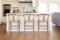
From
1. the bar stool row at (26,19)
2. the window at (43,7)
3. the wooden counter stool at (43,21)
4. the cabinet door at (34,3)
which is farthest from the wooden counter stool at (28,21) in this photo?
the cabinet door at (34,3)

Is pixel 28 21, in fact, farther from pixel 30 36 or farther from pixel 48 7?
pixel 48 7

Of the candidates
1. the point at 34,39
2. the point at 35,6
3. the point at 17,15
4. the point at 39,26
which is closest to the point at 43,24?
the point at 39,26

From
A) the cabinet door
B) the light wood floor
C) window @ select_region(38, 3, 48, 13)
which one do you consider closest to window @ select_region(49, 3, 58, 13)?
window @ select_region(38, 3, 48, 13)

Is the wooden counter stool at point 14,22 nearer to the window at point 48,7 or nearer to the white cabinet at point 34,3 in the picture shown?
the window at point 48,7

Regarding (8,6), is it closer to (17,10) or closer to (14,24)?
(17,10)

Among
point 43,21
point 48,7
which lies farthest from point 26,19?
point 48,7

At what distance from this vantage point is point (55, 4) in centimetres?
895

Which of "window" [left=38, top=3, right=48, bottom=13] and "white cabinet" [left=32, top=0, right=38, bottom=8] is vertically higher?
"white cabinet" [left=32, top=0, right=38, bottom=8]

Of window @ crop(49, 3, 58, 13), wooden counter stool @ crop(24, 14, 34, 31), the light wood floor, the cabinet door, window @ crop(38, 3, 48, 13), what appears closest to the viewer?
the light wood floor

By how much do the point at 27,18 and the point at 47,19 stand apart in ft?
2.98

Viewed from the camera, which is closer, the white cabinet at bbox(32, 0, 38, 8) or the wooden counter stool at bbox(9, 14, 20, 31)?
the wooden counter stool at bbox(9, 14, 20, 31)

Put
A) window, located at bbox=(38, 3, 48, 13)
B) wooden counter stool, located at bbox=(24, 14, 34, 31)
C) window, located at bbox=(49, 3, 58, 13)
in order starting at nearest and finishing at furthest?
wooden counter stool, located at bbox=(24, 14, 34, 31)
window, located at bbox=(49, 3, 58, 13)
window, located at bbox=(38, 3, 48, 13)

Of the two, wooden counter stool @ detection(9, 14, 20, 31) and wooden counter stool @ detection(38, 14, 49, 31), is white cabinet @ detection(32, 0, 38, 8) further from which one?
wooden counter stool @ detection(9, 14, 20, 31)

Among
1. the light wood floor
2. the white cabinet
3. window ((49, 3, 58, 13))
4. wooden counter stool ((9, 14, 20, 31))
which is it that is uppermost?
the white cabinet
